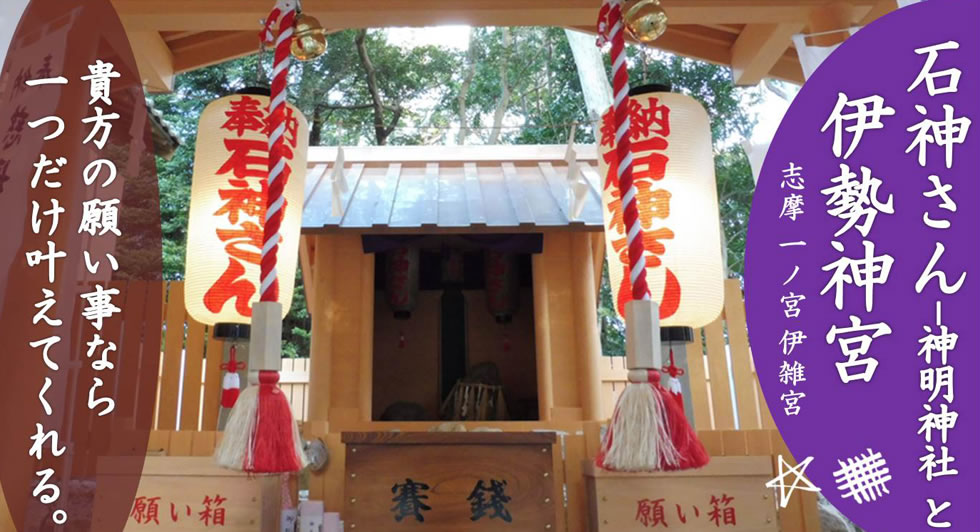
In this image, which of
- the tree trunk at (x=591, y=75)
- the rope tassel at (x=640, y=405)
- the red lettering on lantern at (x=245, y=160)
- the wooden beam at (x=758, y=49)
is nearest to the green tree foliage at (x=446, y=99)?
the tree trunk at (x=591, y=75)

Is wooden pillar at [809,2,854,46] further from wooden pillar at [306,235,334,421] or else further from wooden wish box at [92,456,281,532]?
wooden wish box at [92,456,281,532]

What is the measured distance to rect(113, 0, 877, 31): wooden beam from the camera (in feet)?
12.0

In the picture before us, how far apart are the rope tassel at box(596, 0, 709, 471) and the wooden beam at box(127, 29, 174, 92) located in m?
3.24

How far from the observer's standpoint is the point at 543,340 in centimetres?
501

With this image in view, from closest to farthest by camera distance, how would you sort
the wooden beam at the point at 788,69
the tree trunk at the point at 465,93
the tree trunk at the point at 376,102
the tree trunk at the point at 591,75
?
the wooden beam at the point at 788,69 < the tree trunk at the point at 591,75 < the tree trunk at the point at 376,102 < the tree trunk at the point at 465,93

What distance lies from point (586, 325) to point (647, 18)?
2.83m

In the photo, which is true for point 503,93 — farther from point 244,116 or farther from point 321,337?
point 244,116

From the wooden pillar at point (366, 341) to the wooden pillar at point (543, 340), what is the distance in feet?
4.27

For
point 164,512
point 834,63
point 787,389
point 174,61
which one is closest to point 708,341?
point 787,389

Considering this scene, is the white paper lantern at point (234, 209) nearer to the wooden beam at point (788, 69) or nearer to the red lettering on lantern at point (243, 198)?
the red lettering on lantern at point (243, 198)

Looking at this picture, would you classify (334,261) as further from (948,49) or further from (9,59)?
(948,49)

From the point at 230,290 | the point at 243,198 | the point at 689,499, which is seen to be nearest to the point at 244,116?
the point at 243,198

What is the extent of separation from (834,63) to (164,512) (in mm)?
3915

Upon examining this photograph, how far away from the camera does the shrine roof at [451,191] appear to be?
14.2 feet
